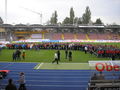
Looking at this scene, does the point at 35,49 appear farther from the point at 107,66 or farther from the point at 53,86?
the point at 107,66

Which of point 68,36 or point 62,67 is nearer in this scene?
point 62,67

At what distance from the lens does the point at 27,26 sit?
205 ft

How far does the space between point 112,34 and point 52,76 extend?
55460mm

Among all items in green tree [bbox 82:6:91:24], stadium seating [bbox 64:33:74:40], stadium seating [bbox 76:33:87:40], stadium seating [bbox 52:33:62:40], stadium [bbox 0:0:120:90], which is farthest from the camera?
green tree [bbox 82:6:91:24]

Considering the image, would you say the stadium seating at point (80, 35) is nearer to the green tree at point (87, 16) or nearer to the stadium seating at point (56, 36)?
the stadium seating at point (56, 36)

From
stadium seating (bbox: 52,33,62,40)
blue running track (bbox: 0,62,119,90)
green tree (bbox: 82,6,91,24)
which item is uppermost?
green tree (bbox: 82,6,91,24)

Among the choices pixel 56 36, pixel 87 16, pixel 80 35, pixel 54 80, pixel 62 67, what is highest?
pixel 87 16

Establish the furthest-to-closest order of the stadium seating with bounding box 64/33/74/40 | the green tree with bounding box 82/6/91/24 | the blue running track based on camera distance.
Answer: the green tree with bounding box 82/6/91/24 < the stadium seating with bounding box 64/33/74/40 < the blue running track

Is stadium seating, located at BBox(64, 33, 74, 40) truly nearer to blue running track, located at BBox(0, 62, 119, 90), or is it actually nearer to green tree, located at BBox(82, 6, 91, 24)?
green tree, located at BBox(82, 6, 91, 24)

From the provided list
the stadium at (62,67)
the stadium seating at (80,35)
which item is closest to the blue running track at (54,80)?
the stadium at (62,67)

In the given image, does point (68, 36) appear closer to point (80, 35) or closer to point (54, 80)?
point (80, 35)

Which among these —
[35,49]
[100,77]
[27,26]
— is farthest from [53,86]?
[27,26]

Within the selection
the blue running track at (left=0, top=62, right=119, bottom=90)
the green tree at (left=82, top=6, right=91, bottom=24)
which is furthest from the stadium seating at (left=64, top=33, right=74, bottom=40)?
the blue running track at (left=0, top=62, right=119, bottom=90)

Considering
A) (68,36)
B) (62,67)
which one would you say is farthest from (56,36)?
(62,67)
